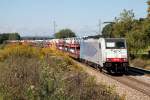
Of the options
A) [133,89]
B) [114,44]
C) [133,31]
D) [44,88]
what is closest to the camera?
[44,88]

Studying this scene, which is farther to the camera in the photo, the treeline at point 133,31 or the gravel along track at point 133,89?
the treeline at point 133,31

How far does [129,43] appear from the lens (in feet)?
165

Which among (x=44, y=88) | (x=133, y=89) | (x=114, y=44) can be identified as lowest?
(x=133, y=89)

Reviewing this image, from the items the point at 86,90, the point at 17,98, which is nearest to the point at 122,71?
the point at 86,90

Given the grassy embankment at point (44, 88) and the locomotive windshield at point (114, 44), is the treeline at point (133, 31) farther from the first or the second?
→ the grassy embankment at point (44, 88)

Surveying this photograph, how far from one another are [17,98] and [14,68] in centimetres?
531

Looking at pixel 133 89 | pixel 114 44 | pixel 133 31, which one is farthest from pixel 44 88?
pixel 133 31

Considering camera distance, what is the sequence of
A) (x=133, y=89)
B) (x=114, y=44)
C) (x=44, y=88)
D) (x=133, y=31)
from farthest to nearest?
1. (x=133, y=31)
2. (x=114, y=44)
3. (x=133, y=89)
4. (x=44, y=88)

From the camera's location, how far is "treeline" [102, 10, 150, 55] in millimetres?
47219

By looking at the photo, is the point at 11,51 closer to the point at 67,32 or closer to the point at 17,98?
the point at 17,98

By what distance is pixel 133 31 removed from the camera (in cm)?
5059

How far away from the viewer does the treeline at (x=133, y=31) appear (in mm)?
47219

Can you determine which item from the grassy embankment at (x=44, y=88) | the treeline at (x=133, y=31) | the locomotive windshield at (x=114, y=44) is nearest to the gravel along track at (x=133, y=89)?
the locomotive windshield at (x=114, y=44)

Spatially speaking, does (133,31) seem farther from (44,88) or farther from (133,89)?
(44,88)
